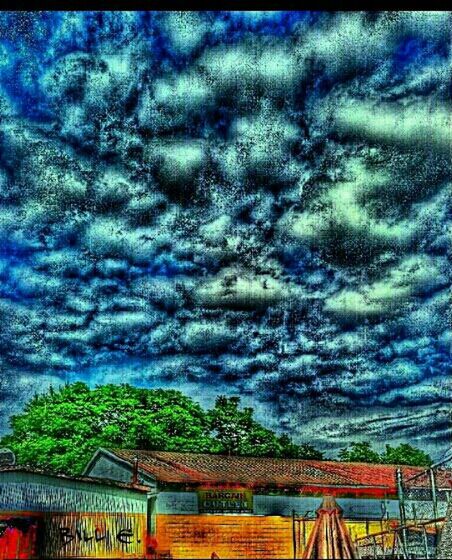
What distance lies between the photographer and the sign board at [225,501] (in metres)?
12.2

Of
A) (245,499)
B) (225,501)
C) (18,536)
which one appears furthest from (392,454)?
(18,536)

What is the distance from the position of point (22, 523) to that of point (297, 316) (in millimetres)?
5192

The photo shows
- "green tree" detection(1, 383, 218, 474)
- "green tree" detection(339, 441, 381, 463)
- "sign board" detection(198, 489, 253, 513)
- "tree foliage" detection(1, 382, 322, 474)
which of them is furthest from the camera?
"green tree" detection(1, 383, 218, 474)

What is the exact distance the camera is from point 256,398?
46.1 feet

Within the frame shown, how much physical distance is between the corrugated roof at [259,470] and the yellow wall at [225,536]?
575mm

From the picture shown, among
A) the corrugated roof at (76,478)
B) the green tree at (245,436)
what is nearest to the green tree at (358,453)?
the green tree at (245,436)

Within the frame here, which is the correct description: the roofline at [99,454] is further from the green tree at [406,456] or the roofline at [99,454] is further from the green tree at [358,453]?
the green tree at [406,456]

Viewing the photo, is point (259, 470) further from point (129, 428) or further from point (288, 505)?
point (129, 428)

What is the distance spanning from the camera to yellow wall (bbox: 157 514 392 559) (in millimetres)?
11719

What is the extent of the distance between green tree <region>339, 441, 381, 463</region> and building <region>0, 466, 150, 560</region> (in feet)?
12.5

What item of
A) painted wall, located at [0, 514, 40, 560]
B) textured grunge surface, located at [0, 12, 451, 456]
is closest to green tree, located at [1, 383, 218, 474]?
textured grunge surface, located at [0, 12, 451, 456]

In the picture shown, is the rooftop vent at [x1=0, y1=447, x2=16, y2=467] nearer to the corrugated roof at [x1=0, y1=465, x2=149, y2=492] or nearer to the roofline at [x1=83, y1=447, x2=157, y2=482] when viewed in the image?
the roofline at [x1=83, y1=447, x2=157, y2=482]

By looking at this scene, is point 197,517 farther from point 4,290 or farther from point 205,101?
point 205,101

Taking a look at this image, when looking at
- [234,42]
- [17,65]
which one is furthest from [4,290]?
[234,42]
